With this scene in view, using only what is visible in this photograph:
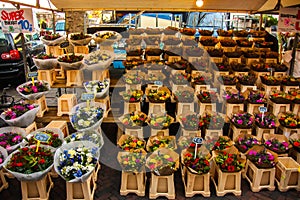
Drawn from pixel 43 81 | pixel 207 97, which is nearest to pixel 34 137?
pixel 43 81

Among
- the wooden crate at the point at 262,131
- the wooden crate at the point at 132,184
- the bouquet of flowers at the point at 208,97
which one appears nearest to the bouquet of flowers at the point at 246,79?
the bouquet of flowers at the point at 208,97

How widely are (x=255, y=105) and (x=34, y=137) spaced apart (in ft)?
11.5

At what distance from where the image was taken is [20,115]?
400cm

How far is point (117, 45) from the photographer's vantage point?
28.0 feet

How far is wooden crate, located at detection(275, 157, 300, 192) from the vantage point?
3420mm

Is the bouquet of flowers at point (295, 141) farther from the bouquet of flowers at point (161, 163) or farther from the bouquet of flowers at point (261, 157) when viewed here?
the bouquet of flowers at point (161, 163)

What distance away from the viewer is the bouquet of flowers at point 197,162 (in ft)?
10.6

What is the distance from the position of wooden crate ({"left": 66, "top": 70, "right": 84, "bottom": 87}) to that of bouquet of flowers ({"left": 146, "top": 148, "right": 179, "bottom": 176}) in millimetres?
2433

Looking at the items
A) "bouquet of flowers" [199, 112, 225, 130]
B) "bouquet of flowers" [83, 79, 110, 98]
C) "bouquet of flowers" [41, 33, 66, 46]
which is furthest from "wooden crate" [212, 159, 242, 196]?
"bouquet of flowers" [41, 33, 66, 46]

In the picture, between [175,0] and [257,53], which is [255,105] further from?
[175,0]

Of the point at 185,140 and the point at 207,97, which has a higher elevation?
the point at 207,97

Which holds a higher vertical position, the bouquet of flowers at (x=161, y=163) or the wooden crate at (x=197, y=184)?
the bouquet of flowers at (x=161, y=163)

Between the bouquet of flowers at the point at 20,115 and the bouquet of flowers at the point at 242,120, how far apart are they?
3016mm

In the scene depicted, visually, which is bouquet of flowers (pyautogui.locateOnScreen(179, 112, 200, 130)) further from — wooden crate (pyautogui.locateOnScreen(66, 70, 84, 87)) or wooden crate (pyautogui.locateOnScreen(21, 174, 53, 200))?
wooden crate (pyautogui.locateOnScreen(66, 70, 84, 87))
